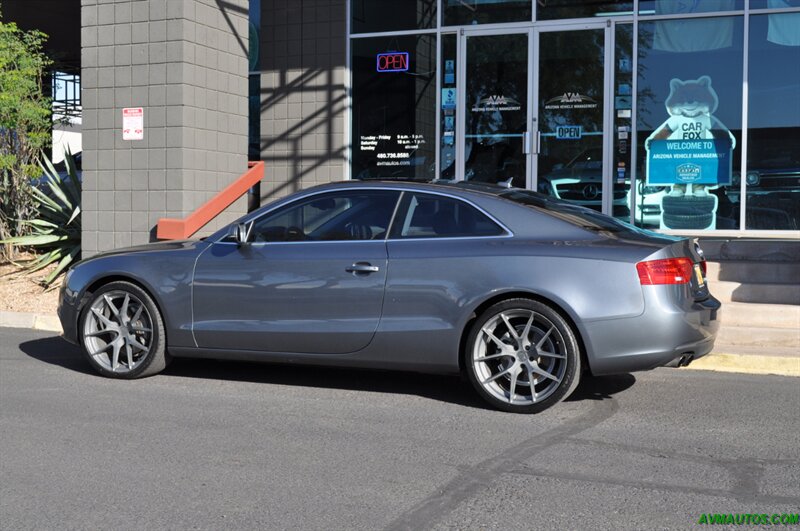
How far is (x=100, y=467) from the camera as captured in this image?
184 inches

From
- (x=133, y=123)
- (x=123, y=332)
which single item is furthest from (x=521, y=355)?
(x=133, y=123)

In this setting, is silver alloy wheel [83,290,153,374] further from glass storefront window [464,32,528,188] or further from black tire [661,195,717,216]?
black tire [661,195,717,216]

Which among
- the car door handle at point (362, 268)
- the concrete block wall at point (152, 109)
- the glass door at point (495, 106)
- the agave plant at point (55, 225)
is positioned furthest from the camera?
the glass door at point (495, 106)

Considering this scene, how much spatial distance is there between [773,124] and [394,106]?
17.0 ft

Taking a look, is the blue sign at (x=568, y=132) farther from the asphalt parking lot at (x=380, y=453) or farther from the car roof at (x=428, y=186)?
the car roof at (x=428, y=186)

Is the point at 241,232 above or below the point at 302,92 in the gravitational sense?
below

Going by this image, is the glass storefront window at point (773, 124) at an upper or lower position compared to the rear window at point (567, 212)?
upper

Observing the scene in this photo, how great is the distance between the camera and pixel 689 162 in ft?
39.1

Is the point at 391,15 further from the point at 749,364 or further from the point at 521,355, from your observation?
the point at 521,355

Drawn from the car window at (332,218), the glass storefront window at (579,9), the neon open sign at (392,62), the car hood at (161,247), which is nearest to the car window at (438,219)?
the car window at (332,218)

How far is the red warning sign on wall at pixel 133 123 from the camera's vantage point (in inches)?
423

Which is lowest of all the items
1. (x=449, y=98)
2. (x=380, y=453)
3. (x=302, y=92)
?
(x=380, y=453)

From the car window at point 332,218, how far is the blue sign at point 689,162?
22.0 ft

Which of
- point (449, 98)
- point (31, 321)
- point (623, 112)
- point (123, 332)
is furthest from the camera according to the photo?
point (449, 98)
